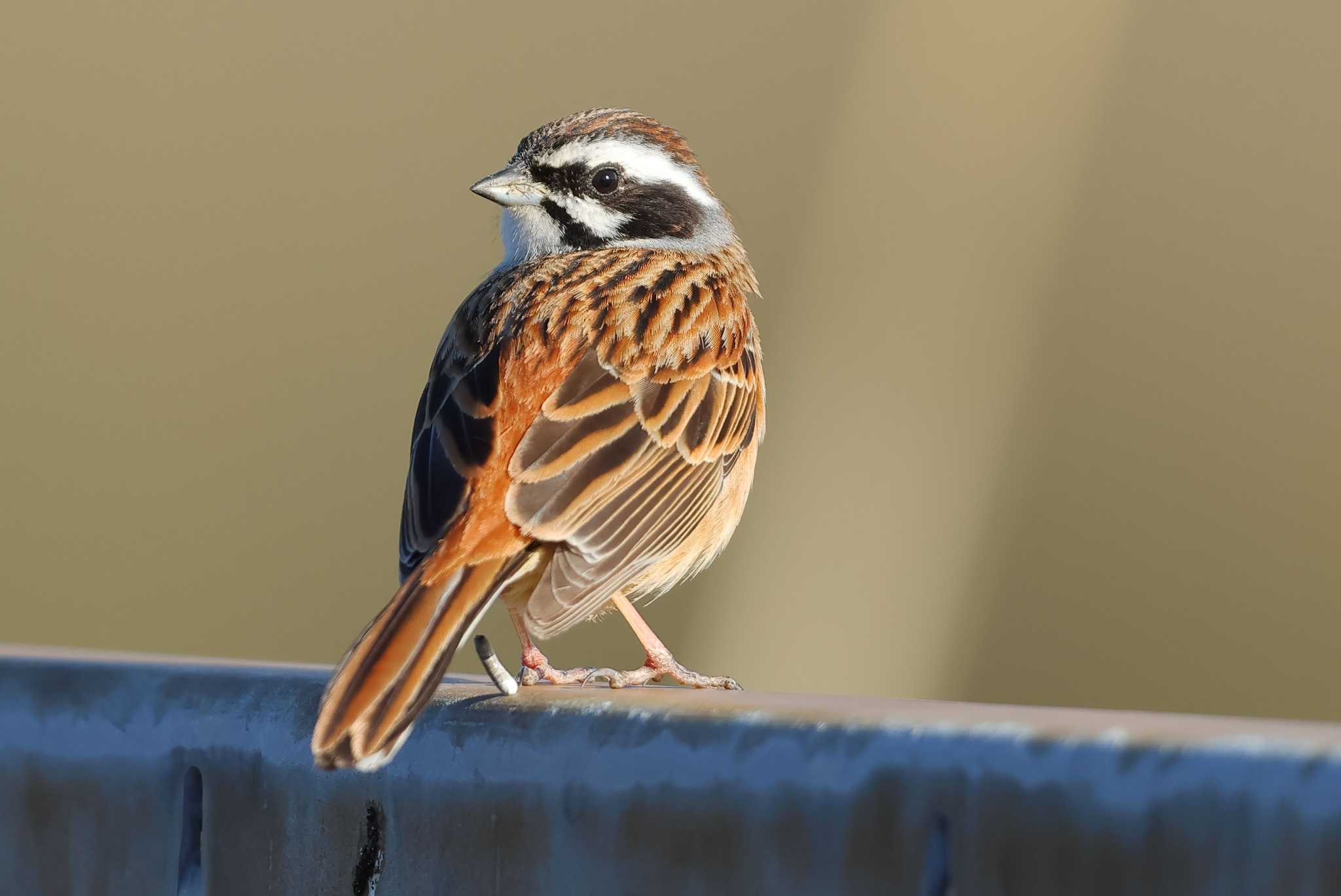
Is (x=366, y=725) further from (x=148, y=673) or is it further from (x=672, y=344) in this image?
(x=672, y=344)

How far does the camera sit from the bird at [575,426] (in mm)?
2137

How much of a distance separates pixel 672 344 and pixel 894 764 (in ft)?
6.31

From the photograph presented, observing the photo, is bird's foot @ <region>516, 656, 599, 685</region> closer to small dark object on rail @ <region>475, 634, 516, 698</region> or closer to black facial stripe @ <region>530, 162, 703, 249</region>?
small dark object on rail @ <region>475, 634, 516, 698</region>

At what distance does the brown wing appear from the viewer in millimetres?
2480

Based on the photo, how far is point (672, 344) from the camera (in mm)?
3127

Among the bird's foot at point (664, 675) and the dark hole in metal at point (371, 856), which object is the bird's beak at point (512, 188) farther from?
the dark hole in metal at point (371, 856)

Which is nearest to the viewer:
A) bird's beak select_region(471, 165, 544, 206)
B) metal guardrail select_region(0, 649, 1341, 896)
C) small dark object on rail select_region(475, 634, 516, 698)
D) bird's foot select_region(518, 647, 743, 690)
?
metal guardrail select_region(0, 649, 1341, 896)

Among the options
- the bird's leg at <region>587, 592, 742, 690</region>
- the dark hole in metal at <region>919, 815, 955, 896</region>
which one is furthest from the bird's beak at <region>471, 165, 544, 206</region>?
the dark hole in metal at <region>919, 815, 955, 896</region>

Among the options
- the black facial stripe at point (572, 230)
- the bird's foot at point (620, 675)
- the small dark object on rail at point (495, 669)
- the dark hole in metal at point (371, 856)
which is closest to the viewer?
the dark hole in metal at point (371, 856)

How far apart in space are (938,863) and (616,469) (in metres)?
1.58

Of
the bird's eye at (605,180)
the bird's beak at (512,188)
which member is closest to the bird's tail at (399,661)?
the bird's beak at (512,188)

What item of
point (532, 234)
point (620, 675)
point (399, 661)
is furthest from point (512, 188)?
point (399, 661)

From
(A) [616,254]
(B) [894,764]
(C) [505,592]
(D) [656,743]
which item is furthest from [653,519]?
(B) [894,764]

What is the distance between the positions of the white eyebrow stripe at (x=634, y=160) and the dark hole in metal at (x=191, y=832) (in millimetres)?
2088
